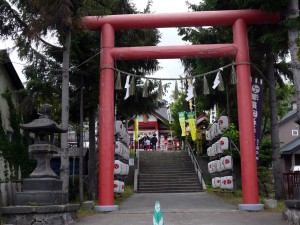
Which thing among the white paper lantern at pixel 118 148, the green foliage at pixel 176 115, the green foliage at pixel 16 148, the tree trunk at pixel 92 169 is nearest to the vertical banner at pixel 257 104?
the white paper lantern at pixel 118 148

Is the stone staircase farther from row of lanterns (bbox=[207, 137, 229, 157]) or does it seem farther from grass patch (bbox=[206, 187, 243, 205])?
row of lanterns (bbox=[207, 137, 229, 157])

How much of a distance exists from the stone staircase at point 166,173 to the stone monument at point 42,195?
40.4 feet

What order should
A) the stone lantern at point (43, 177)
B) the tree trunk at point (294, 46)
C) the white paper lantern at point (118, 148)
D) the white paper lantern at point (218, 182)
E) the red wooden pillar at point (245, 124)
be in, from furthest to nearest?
the white paper lantern at point (218, 182)
the white paper lantern at point (118, 148)
the red wooden pillar at point (245, 124)
the tree trunk at point (294, 46)
the stone lantern at point (43, 177)

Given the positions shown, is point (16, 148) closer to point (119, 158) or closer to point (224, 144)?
point (119, 158)

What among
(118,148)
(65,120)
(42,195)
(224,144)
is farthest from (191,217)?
(224,144)

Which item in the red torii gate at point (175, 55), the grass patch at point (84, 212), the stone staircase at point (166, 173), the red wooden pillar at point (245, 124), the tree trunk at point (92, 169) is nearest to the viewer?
the grass patch at point (84, 212)

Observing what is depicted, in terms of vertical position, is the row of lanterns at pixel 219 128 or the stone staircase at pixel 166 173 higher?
the row of lanterns at pixel 219 128

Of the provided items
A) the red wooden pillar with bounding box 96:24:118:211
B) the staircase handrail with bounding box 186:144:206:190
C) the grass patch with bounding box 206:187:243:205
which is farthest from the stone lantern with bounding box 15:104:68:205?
the staircase handrail with bounding box 186:144:206:190

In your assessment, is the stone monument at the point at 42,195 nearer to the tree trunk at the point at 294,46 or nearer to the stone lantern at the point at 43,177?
the stone lantern at the point at 43,177

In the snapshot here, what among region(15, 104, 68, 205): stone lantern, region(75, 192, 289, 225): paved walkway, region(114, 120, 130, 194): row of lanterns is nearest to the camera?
region(15, 104, 68, 205): stone lantern

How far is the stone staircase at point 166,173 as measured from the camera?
909 inches

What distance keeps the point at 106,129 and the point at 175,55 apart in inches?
144

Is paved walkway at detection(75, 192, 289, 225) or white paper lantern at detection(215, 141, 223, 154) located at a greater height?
white paper lantern at detection(215, 141, 223, 154)

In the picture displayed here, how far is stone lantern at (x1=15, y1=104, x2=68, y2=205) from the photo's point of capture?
33.6 ft
